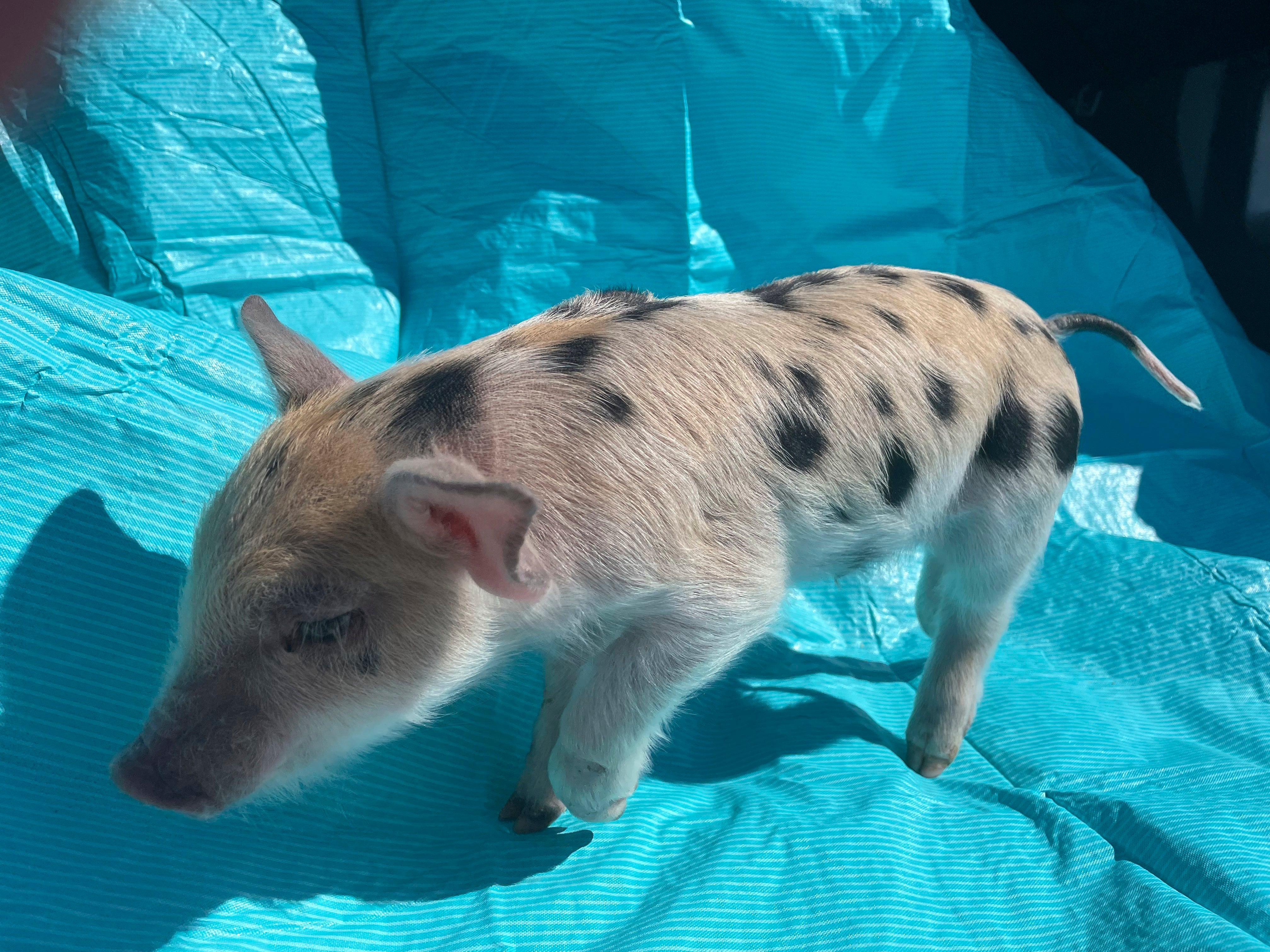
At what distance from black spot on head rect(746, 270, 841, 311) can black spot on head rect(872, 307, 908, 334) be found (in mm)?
177

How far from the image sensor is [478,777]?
2.17 m

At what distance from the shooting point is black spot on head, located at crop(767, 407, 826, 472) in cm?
173

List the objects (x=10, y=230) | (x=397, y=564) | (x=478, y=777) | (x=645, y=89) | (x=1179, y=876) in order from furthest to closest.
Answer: (x=645, y=89) < (x=10, y=230) < (x=478, y=777) < (x=1179, y=876) < (x=397, y=564)

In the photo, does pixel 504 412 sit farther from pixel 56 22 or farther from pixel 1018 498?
pixel 56 22

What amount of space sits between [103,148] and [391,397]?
2.35 metres

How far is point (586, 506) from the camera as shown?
1.53 metres

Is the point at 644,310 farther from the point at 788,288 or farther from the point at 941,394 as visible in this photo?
the point at 941,394

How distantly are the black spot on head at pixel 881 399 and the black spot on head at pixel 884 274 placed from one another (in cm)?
36

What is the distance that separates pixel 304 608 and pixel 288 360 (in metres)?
0.56

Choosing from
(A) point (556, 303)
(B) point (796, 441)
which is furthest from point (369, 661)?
(A) point (556, 303)

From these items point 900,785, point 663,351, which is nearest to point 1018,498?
point 900,785

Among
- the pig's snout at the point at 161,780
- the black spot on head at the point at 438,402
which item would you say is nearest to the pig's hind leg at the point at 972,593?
the black spot on head at the point at 438,402

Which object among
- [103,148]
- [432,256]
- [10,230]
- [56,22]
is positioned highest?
[56,22]

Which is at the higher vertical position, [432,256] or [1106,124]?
[1106,124]
